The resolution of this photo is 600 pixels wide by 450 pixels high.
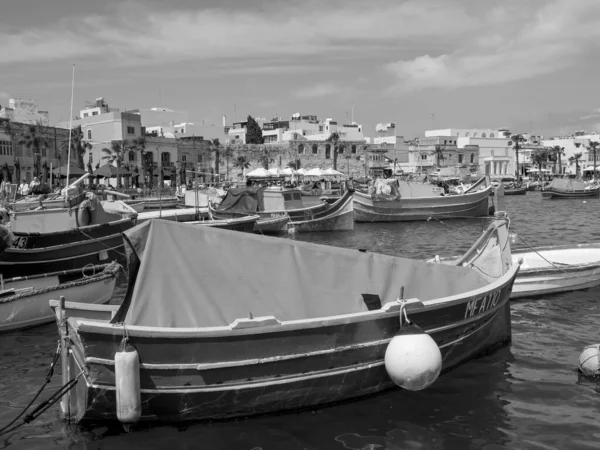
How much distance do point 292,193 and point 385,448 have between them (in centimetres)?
2662

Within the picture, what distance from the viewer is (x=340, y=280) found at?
8562 millimetres

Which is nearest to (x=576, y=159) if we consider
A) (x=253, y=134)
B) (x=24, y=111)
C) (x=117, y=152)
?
(x=253, y=134)

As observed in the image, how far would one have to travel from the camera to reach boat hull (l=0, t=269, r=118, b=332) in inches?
476

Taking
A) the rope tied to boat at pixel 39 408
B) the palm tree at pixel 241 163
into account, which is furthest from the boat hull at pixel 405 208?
the palm tree at pixel 241 163

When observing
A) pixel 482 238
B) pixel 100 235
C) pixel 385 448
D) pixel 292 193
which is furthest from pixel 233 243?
pixel 292 193

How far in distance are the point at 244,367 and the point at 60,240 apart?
1211 cm

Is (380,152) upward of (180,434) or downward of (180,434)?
upward

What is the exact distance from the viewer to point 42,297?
12461 millimetres

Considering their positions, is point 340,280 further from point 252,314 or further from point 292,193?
point 292,193

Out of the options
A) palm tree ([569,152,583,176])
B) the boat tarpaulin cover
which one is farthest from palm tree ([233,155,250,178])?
palm tree ([569,152,583,176])

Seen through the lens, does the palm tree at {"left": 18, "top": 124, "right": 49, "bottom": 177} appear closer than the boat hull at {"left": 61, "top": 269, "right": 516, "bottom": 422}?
No

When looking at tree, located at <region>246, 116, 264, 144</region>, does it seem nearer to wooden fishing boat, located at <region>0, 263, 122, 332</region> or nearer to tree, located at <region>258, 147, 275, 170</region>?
tree, located at <region>258, 147, 275, 170</region>

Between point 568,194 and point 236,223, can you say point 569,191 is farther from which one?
point 236,223

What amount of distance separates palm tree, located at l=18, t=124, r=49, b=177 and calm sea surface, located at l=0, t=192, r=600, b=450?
49262 mm
